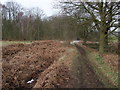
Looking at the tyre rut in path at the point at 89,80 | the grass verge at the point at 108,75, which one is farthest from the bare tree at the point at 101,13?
the tyre rut in path at the point at 89,80

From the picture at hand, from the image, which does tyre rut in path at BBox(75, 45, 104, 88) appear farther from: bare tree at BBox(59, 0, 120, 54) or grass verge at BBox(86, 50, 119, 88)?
bare tree at BBox(59, 0, 120, 54)

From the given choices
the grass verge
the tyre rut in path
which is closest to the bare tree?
the grass verge

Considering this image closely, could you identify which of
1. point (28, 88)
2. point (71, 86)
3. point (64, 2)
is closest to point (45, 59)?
point (28, 88)

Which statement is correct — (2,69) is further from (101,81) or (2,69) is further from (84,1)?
(84,1)

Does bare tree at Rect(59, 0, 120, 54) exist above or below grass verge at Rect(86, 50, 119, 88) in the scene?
above

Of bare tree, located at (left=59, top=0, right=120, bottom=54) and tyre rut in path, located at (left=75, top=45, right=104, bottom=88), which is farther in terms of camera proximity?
bare tree, located at (left=59, top=0, right=120, bottom=54)

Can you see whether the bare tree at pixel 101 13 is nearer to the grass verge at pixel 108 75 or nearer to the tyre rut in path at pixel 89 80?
the grass verge at pixel 108 75

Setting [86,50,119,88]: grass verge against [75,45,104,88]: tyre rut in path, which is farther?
[86,50,119,88]: grass verge

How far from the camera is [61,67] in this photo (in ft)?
17.5

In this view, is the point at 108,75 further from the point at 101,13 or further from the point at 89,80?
the point at 101,13

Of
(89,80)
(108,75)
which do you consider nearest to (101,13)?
(108,75)

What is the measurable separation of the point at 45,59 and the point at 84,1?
579 centimetres

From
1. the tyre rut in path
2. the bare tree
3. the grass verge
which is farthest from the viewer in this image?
the bare tree

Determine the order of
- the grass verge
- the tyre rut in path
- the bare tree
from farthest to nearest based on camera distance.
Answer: the bare tree → the grass verge → the tyre rut in path
